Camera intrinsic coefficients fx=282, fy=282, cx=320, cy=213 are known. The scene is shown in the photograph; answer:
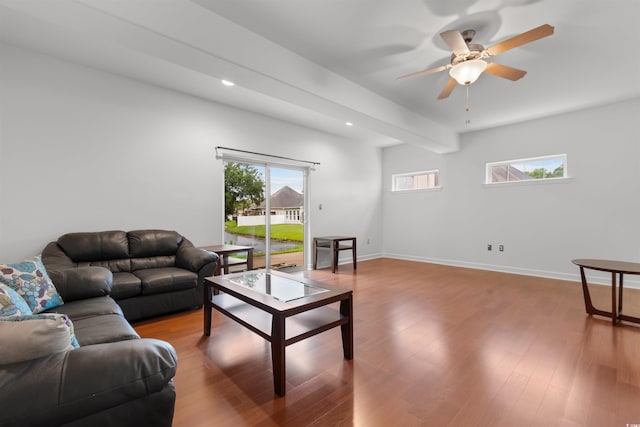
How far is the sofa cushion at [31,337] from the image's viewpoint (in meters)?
0.98

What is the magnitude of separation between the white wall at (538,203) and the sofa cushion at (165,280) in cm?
505

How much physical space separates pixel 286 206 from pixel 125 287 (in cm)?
315

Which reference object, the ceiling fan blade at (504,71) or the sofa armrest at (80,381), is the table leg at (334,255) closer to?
the ceiling fan blade at (504,71)

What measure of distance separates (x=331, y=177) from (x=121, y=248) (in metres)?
4.02

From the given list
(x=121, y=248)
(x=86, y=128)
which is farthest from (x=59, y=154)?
(x=121, y=248)

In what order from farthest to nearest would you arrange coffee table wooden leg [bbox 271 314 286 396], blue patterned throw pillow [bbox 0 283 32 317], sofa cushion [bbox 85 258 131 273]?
sofa cushion [bbox 85 258 131 273] < coffee table wooden leg [bbox 271 314 286 396] < blue patterned throw pillow [bbox 0 283 32 317]

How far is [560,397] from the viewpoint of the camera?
5.73 feet

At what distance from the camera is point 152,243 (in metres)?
3.48

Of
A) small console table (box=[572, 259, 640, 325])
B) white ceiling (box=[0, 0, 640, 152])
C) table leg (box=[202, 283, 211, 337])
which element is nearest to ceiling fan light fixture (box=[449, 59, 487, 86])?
white ceiling (box=[0, 0, 640, 152])

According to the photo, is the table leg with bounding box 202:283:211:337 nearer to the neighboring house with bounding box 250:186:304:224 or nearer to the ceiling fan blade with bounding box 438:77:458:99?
the neighboring house with bounding box 250:186:304:224

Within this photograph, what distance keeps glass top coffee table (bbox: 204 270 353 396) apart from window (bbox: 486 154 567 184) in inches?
186

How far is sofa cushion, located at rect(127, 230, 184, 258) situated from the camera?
3.38 meters

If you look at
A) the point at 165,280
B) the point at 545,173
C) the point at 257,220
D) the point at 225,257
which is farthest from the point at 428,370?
the point at 545,173

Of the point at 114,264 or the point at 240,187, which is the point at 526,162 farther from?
the point at 114,264
